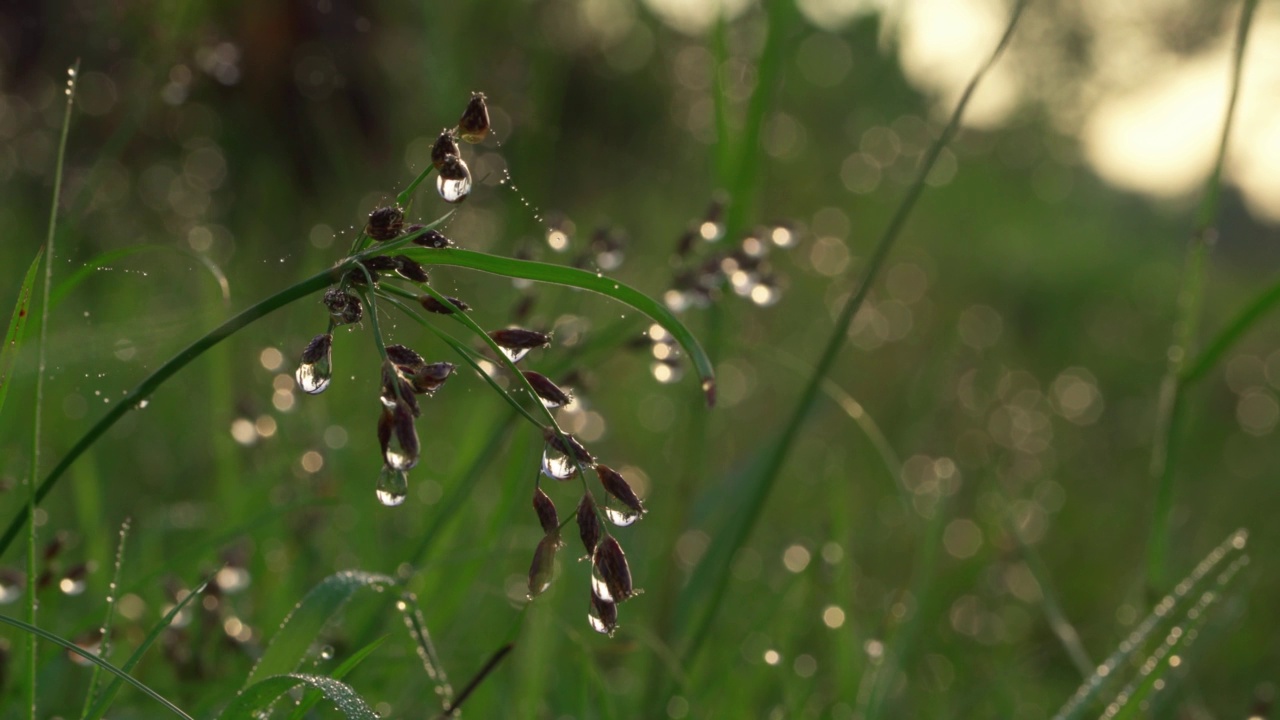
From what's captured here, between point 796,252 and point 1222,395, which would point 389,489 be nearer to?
point 796,252

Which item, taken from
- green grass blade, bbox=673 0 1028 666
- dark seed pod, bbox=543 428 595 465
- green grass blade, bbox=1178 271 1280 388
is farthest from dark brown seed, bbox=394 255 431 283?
green grass blade, bbox=1178 271 1280 388

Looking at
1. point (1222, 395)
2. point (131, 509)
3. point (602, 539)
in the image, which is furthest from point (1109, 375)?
point (602, 539)

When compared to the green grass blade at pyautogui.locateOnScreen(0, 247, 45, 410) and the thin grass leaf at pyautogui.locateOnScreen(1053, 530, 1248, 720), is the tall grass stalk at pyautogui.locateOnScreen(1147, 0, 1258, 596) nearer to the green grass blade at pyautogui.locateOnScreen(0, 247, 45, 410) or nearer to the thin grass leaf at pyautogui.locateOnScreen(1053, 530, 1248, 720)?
the thin grass leaf at pyautogui.locateOnScreen(1053, 530, 1248, 720)

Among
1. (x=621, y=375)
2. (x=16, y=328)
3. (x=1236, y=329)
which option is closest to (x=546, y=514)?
(x=16, y=328)

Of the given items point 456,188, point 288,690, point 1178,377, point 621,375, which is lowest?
point 288,690

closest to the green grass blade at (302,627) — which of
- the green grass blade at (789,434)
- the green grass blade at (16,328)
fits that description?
the green grass blade at (16,328)

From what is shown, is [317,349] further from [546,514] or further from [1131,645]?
[1131,645]
